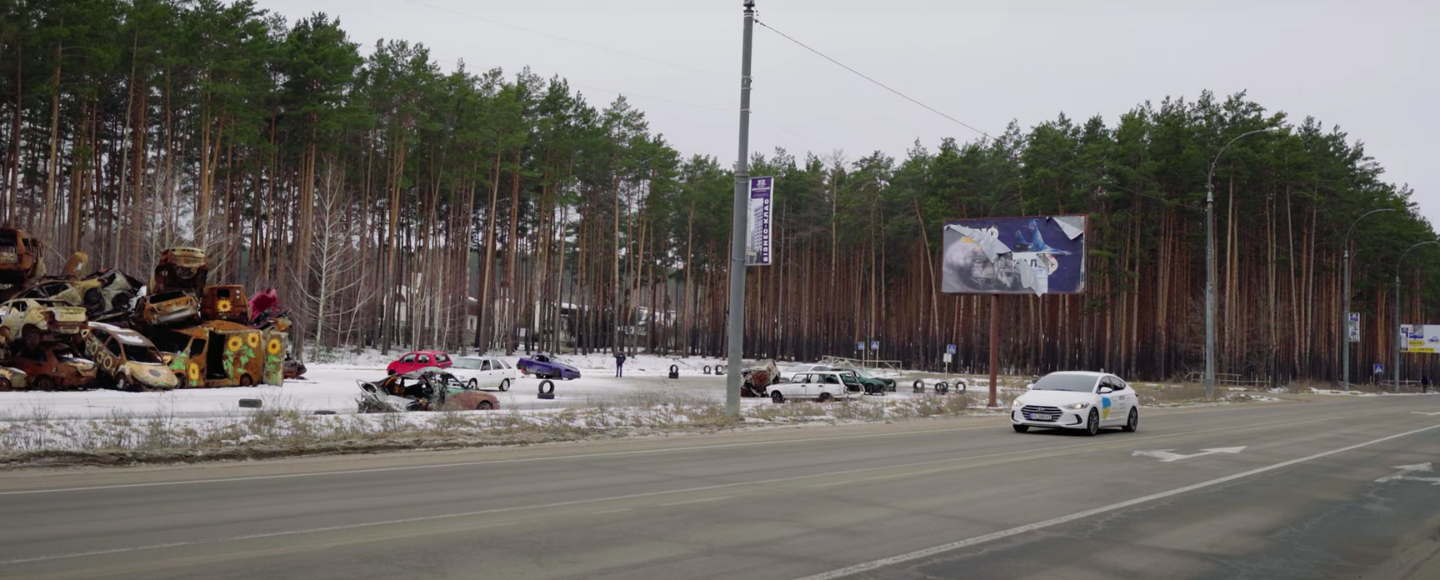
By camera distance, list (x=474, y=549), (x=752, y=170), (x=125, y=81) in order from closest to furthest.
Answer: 1. (x=474, y=549)
2. (x=125, y=81)
3. (x=752, y=170)

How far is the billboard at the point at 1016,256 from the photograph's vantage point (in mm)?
33281

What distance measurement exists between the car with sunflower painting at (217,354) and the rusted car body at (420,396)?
883 centimetres

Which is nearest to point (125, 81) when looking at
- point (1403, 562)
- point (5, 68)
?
point (5, 68)

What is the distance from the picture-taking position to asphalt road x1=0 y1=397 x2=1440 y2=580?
735 centimetres

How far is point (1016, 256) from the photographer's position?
34.0m

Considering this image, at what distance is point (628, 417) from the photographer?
72.7ft

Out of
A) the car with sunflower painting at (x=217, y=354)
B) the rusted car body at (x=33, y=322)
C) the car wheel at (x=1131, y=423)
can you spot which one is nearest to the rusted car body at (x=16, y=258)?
the rusted car body at (x=33, y=322)

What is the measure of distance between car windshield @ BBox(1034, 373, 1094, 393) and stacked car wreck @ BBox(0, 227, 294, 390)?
25601mm

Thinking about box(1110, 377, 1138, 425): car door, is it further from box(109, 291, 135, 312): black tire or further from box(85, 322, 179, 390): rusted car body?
box(109, 291, 135, 312): black tire

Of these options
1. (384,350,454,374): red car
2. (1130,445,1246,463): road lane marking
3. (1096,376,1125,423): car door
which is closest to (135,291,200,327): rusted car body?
(384,350,454,374): red car

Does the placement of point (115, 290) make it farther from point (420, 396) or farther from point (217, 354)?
point (420, 396)

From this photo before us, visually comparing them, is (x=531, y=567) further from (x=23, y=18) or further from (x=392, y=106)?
(x=392, y=106)

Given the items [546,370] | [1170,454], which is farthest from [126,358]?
[1170,454]

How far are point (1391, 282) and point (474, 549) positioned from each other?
10538cm
